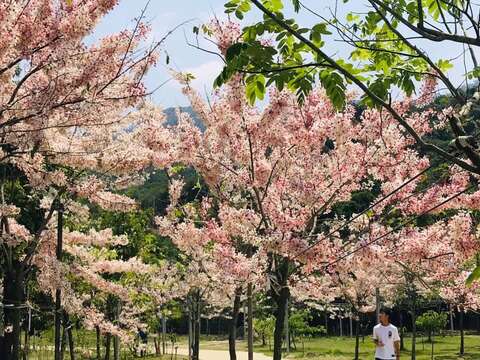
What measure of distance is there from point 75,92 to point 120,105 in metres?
0.71

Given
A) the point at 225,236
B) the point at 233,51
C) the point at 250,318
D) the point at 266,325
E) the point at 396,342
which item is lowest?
the point at 266,325

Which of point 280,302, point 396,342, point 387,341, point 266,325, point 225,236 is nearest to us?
point 280,302

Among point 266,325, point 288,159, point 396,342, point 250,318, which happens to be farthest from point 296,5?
point 266,325

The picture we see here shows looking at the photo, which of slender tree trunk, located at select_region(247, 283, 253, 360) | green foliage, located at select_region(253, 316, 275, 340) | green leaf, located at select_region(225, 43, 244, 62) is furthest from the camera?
green foliage, located at select_region(253, 316, 275, 340)

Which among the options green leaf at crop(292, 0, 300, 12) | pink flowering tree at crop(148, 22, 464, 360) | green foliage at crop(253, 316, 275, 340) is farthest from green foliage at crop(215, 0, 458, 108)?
green foliage at crop(253, 316, 275, 340)

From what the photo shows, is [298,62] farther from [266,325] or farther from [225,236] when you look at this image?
[266,325]

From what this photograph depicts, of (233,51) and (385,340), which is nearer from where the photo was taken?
(233,51)

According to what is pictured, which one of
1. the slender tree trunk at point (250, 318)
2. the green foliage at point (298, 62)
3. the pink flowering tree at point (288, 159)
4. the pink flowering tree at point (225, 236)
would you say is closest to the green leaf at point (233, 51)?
the green foliage at point (298, 62)

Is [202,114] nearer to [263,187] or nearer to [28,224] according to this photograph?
[263,187]

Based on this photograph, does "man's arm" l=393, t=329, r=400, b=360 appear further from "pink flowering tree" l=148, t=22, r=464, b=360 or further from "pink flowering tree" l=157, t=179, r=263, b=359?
"pink flowering tree" l=157, t=179, r=263, b=359

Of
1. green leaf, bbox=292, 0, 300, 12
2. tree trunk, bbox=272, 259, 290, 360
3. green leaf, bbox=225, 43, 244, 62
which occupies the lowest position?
tree trunk, bbox=272, 259, 290, 360

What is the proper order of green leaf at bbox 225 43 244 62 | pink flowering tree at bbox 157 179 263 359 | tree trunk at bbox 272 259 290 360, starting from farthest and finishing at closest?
pink flowering tree at bbox 157 179 263 359
tree trunk at bbox 272 259 290 360
green leaf at bbox 225 43 244 62

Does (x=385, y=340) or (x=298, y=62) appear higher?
(x=298, y=62)

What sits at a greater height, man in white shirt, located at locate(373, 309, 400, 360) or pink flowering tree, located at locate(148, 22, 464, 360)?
pink flowering tree, located at locate(148, 22, 464, 360)
